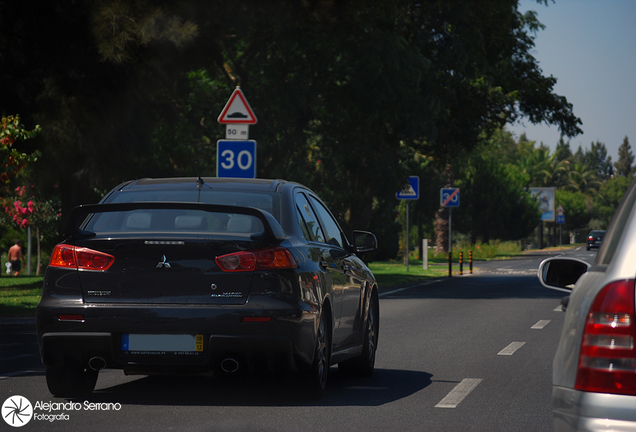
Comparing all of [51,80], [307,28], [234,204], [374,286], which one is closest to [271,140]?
[307,28]

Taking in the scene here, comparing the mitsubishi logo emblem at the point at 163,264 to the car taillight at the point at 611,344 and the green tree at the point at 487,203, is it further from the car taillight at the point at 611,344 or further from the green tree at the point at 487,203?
the green tree at the point at 487,203

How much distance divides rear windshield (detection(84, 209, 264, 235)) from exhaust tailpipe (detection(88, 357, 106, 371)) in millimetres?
919

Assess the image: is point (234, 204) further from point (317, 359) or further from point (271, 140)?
point (271, 140)

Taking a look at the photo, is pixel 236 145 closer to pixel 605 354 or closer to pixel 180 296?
pixel 180 296

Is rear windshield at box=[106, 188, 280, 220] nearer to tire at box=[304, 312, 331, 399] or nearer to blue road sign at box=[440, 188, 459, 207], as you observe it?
tire at box=[304, 312, 331, 399]

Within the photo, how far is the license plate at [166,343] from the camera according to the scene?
686 centimetres

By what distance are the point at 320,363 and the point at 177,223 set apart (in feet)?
4.93

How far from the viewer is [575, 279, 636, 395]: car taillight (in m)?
3.26

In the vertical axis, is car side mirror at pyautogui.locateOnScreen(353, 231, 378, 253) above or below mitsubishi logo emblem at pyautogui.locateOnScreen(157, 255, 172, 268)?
above

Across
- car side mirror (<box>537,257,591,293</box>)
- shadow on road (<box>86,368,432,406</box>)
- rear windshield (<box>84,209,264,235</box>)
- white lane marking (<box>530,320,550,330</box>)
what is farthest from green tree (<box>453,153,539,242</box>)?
car side mirror (<box>537,257,591,293</box>)

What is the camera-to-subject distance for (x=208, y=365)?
689cm

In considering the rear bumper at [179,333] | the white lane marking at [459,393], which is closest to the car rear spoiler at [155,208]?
the rear bumper at [179,333]

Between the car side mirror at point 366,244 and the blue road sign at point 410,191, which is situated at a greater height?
the blue road sign at point 410,191

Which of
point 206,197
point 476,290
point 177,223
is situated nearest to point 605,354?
point 177,223
